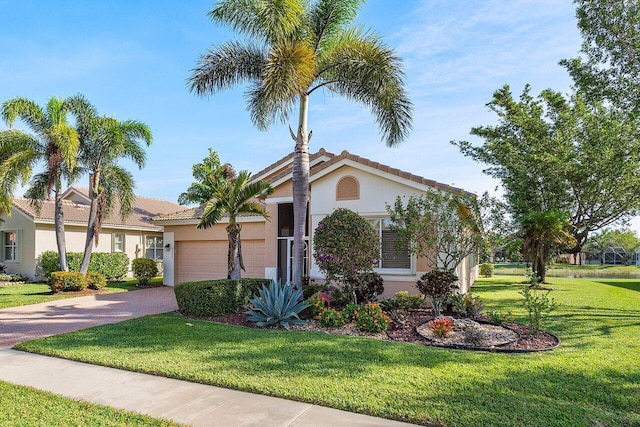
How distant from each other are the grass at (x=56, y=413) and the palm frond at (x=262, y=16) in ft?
33.9

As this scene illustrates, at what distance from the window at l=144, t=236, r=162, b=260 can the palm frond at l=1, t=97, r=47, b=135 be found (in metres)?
11.0

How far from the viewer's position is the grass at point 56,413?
190 inches

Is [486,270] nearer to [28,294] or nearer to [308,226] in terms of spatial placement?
[308,226]

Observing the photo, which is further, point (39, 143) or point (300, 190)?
point (39, 143)

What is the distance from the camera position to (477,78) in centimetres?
1329

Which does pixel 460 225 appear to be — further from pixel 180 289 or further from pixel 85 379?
pixel 85 379

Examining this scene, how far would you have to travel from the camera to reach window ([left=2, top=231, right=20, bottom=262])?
23969 mm

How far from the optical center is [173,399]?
5.57 metres

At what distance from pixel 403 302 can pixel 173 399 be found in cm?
787

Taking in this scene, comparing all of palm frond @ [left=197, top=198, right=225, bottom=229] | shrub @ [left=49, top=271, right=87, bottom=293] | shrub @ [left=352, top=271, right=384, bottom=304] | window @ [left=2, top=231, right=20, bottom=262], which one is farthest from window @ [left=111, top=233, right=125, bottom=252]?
shrub @ [left=352, top=271, right=384, bottom=304]

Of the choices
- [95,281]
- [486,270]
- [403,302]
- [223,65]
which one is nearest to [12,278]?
[95,281]

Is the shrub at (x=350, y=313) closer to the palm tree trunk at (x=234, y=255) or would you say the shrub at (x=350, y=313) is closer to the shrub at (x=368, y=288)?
the shrub at (x=368, y=288)

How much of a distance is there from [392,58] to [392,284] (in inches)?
288

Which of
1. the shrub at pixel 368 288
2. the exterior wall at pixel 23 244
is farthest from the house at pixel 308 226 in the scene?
the exterior wall at pixel 23 244
